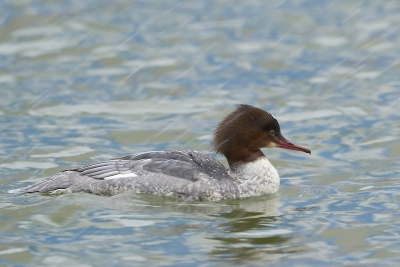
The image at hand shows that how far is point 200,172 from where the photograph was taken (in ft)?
36.4

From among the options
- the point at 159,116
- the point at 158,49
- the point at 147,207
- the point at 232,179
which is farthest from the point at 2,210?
the point at 158,49

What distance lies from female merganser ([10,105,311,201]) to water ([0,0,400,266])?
170mm

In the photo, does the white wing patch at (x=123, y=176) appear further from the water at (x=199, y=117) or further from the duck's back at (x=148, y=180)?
the water at (x=199, y=117)

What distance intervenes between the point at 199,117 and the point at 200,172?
444cm

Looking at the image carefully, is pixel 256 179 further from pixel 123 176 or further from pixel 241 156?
pixel 123 176

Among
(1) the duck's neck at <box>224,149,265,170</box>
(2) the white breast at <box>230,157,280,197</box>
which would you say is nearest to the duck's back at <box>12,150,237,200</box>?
(2) the white breast at <box>230,157,280,197</box>

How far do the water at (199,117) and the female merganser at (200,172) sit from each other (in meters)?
0.17

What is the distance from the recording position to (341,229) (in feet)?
32.2

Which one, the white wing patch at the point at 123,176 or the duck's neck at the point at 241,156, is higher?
the duck's neck at the point at 241,156

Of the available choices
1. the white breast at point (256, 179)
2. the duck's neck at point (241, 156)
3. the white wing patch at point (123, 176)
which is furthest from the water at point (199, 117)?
the duck's neck at point (241, 156)

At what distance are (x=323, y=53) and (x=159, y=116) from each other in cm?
464

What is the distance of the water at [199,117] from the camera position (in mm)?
9383

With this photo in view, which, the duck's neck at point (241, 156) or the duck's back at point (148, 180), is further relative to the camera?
the duck's neck at point (241, 156)

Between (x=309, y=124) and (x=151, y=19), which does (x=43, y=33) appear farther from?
(x=309, y=124)
